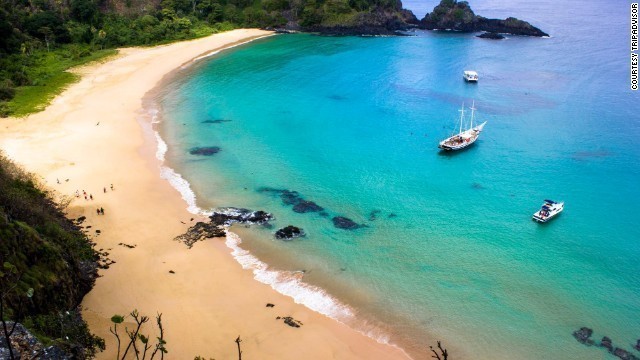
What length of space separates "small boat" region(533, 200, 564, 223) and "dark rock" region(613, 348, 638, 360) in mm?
14487

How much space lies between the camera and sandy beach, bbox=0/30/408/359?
27500 mm

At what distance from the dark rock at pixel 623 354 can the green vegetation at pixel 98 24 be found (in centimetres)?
6800

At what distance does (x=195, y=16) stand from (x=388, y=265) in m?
101

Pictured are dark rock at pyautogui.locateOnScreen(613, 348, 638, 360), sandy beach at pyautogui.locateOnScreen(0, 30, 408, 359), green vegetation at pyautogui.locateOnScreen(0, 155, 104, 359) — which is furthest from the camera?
dark rock at pyautogui.locateOnScreen(613, 348, 638, 360)

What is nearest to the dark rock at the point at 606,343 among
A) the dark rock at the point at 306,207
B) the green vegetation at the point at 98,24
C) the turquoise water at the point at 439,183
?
the turquoise water at the point at 439,183

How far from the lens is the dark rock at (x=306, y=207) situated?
138 ft

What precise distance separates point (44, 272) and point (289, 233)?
17733 millimetres

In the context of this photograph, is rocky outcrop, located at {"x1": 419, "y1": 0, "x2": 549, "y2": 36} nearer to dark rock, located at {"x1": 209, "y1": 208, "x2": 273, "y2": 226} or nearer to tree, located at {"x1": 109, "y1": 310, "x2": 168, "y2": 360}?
dark rock, located at {"x1": 209, "y1": 208, "x2": 273, "y2": 226}

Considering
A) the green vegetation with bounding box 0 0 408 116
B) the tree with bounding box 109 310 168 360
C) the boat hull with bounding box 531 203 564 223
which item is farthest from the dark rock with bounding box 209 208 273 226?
the green vegetation with bounding box 0 0 408 116

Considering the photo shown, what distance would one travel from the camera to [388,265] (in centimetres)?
3519

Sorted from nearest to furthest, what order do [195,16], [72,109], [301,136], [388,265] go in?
[388,265]
[301,136]
[72,109]
[195,16]

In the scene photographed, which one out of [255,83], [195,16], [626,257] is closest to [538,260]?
[626,257]

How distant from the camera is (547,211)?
41.1 metres

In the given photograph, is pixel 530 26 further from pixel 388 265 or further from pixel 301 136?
pixel 388 265
